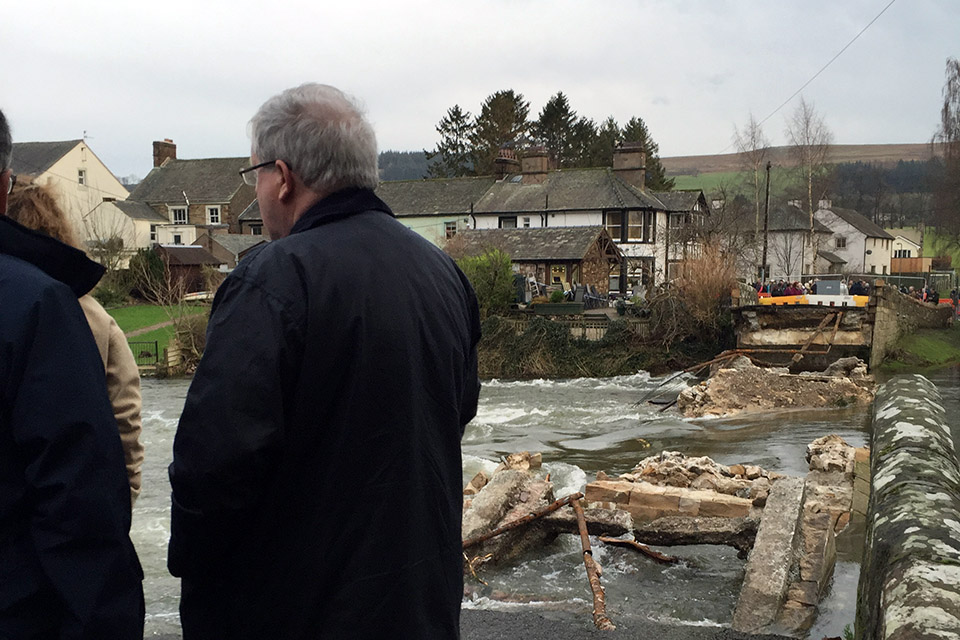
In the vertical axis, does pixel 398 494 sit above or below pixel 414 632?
above

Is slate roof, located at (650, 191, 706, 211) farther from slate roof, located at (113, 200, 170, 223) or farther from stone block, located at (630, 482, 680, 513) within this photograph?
stone block, located at (630, 482, 680, 513)

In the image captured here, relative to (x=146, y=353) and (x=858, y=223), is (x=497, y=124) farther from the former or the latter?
(x=146, y=353)

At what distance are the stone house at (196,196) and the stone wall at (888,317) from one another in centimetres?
4628

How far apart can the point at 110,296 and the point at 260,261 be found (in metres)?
46.8

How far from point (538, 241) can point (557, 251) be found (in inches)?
68.3

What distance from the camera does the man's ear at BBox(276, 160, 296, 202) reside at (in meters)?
2.40

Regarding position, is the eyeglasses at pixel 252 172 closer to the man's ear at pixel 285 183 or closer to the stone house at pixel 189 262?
the man's ear at pixel 285 183

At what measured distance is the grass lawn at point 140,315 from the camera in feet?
126

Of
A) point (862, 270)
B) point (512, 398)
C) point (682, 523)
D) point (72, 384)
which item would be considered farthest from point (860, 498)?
point (862, 270)

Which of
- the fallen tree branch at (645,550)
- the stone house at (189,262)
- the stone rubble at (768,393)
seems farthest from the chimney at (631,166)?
the fallen tree branch at (645,550)

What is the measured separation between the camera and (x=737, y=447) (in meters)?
16.8

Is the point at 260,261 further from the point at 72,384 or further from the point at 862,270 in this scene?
the point at 862,270

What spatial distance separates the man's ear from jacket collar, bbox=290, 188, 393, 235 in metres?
0.09

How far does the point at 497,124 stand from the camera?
252 ft
